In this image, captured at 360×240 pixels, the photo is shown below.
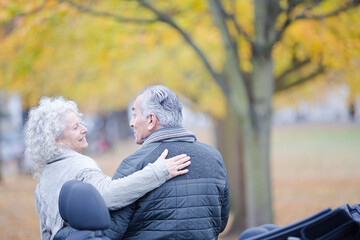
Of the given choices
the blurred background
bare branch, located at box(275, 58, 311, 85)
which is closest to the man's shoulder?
the blurred background

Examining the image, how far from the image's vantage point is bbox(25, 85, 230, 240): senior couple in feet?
8.04

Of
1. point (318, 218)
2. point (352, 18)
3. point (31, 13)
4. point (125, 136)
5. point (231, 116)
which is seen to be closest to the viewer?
point (318, 218)

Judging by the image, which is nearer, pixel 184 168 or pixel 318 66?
pixel 184 168

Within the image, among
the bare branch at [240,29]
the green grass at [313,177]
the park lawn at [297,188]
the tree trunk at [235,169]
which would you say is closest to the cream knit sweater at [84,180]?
the bare branch at [240,29]

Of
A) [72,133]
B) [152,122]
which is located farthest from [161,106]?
[72,133]

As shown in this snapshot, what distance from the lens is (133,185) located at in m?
2.39

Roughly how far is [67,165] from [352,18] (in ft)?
20.0

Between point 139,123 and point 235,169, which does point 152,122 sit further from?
point 235,169

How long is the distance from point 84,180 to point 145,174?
38cm

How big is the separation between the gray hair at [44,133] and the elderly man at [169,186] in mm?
425

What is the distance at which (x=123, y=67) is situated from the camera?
1259 cm

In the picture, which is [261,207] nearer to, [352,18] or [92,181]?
[352,18]

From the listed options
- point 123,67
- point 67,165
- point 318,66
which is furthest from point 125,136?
point 67,165

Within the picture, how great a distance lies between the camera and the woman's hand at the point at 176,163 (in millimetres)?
2454
